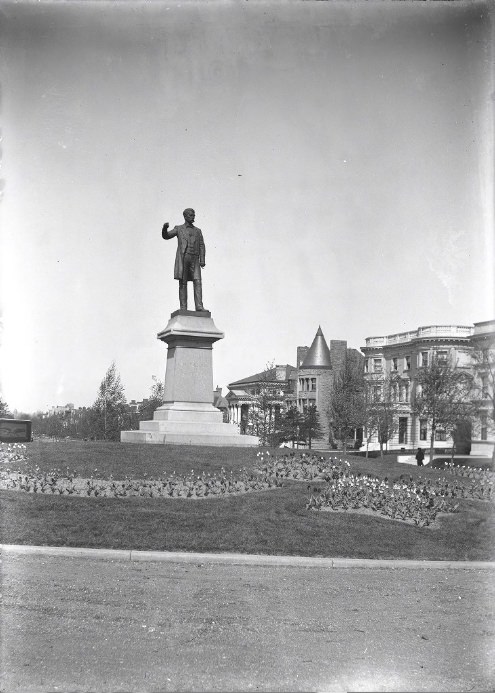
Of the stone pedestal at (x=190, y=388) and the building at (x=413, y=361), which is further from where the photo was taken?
the building at (x=413, y=361)

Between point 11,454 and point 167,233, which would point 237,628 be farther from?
point 167,233

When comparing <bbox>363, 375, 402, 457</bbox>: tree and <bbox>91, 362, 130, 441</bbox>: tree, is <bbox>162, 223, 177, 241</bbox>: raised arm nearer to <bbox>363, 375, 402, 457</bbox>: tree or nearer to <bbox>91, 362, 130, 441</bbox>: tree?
<bbox>91, 362, 130, 441</bbox>: tree

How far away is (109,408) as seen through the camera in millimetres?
52844

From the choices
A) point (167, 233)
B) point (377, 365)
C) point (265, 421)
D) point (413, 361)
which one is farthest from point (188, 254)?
point (377, 365)

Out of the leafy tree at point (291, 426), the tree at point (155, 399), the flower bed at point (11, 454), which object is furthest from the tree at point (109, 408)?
the flower bed at point (11, 454)

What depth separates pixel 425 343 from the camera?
68375mm

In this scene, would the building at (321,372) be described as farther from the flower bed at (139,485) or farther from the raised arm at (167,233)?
the flower bed at (139,485)

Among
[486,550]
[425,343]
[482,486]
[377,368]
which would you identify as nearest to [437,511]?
[486,550]

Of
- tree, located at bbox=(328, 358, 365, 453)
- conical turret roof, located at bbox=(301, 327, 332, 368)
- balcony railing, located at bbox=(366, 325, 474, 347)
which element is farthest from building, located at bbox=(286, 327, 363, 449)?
balcony railing, located at bbox=(366, 325, 474, 347)

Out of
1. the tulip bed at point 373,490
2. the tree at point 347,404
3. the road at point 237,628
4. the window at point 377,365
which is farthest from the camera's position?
the window at point 377,365

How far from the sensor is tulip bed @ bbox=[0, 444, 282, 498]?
14594 millimetres

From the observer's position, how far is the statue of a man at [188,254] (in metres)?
22.9

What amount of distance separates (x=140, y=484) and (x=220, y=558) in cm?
464

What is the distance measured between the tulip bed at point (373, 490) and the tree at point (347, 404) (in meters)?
38.7
